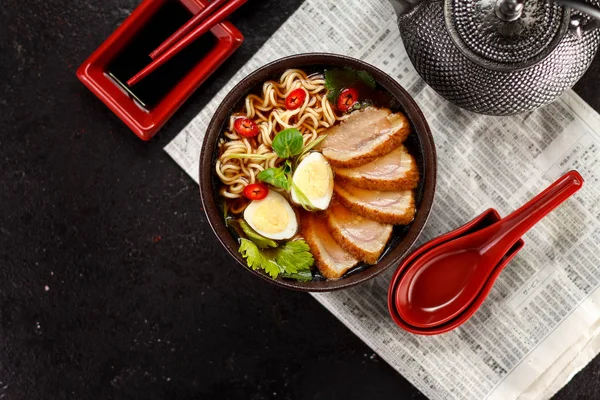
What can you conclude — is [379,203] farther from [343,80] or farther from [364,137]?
[343,80]

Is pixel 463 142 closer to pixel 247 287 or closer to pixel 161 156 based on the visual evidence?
pixel 247 287

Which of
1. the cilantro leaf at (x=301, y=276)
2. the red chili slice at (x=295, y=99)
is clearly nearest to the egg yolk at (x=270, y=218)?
the cilantro leaf at (x=301, y=276)

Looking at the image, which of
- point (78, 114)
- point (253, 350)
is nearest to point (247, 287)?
point (253, 350)

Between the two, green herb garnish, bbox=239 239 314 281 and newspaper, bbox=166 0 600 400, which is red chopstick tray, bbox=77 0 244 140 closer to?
newspaper, bbox=166 0 600 400

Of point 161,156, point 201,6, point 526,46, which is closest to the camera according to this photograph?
point 526,46

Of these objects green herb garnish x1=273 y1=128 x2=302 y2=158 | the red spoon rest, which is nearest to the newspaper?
the red spoon rest

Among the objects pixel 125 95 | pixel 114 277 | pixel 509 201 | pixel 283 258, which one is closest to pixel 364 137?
pixel 283 258
